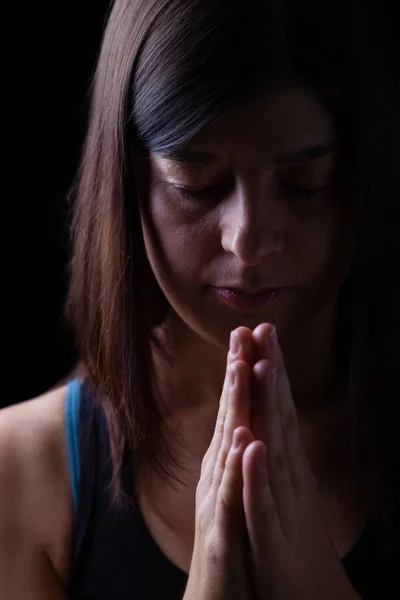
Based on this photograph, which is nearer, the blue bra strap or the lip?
the lip

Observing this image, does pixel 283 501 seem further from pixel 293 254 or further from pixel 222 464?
pixel 293 254

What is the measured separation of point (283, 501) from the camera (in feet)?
→ 2.60

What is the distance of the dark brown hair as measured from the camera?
0.75 meters

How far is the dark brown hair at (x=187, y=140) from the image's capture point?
2.45 feet

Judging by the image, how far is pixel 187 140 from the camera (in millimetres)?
764

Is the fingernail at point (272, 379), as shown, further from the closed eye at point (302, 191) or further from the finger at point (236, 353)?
the closed eye at point (302, 191)

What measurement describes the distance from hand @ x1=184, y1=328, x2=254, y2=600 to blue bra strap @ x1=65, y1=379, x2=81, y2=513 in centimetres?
22

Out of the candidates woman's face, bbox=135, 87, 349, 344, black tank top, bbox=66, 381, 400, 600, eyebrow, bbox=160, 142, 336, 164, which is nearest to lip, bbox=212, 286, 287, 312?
woman's face, bbox=135, 87, 349, 344

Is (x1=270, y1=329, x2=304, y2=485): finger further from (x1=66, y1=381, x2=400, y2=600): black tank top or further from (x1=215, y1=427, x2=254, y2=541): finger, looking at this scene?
(x1=66, y1=381, x2=400, y2=600): black tank top

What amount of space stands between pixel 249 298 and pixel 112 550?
323 millimetres

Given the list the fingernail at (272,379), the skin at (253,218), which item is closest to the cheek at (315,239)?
the skin at (253,218)

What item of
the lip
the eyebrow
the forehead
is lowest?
the lip

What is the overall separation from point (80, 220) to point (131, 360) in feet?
0.52

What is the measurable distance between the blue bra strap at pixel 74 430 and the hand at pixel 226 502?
22cm
